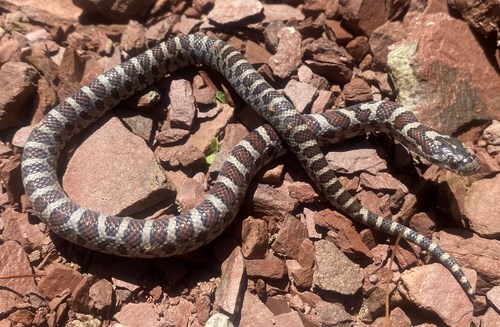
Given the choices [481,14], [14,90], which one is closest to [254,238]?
[14,90]

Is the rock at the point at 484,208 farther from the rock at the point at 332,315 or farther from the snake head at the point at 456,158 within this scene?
the rock at the point at 332,315

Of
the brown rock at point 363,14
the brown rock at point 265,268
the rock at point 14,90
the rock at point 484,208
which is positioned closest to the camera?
the brown rock at point 265,268

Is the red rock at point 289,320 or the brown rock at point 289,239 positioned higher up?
the brown rock at point 289,239

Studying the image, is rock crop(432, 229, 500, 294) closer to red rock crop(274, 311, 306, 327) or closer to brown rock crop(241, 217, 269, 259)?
red rock crop(274, 311, 306, 327)

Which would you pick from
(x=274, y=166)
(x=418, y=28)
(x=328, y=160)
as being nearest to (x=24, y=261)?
(x=274, y=166)

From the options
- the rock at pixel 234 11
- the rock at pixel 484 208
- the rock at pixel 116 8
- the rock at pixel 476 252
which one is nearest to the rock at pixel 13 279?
the rock at pixel 116 8

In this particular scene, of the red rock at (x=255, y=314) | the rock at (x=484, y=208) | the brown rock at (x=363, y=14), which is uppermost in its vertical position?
the brown rock at (x=363, y=14)

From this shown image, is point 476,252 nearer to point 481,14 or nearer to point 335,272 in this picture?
point 335,272
